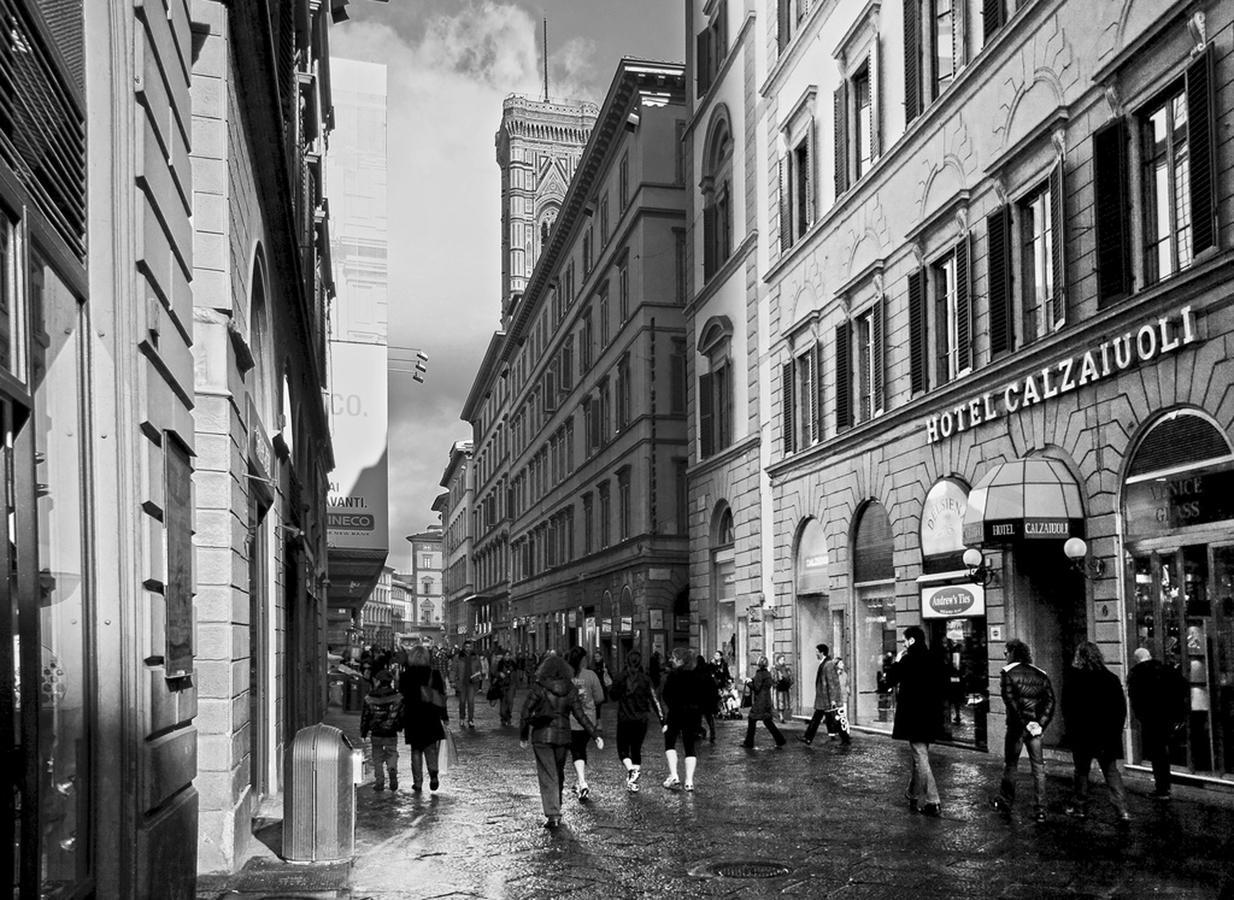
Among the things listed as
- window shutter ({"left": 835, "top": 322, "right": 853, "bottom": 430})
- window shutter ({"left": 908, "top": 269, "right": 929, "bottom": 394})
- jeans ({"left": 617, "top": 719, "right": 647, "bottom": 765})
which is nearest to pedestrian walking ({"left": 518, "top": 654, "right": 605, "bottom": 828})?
jeans ({"left": 617, "top": 719, "right": 647, "bottom": 765})

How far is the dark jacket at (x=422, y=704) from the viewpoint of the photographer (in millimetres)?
16562

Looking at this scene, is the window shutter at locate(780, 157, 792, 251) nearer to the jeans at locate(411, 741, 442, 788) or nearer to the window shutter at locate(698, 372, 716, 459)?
the window shutter at locate(698, 372, 716, 459)

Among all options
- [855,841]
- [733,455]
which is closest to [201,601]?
[855,841]

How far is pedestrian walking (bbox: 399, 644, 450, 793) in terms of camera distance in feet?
54.4

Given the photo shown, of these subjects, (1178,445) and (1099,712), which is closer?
(1099,712)

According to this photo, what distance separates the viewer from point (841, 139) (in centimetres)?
2839

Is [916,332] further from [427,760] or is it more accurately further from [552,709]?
[552,709]

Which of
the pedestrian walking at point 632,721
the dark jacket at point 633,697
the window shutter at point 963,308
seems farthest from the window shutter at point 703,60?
the pedestrian walking at point 632,721

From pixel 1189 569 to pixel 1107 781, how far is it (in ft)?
12.6

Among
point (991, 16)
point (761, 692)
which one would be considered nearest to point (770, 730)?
point (761, 692)

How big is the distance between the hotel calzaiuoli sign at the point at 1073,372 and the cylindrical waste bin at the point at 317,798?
32.9 ft

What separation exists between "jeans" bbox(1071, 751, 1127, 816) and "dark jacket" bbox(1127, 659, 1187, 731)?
137cm

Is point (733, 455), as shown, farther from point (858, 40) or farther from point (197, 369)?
point (197, 369)

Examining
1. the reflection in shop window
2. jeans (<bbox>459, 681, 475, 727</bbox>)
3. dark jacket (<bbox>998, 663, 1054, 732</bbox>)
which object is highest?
the reflection in shop window
